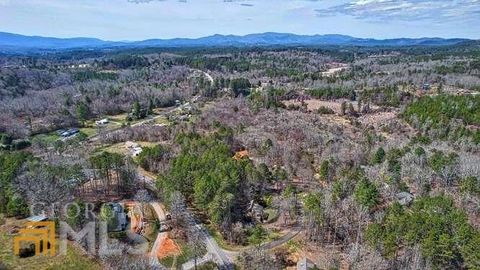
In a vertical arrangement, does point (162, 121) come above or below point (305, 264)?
above

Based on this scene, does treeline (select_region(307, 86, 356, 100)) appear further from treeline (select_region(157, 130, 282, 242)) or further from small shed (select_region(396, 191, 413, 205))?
small shed (select_region(396, 191, 413, 205))

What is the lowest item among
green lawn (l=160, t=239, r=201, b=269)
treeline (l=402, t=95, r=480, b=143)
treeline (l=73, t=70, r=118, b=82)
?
green lawn (l=160, t=239, r=201, b=269)

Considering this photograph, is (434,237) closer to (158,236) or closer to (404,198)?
(404,198)

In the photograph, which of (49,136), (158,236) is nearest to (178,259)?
(158,236)

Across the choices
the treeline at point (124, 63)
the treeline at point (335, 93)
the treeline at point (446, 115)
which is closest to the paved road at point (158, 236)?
the treeline at point (446, 115)

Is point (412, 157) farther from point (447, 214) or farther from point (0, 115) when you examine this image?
point (0, 115)

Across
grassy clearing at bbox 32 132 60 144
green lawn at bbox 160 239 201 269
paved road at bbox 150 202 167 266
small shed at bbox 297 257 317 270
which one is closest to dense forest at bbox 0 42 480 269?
green lawn at bbox 160 239 201 269

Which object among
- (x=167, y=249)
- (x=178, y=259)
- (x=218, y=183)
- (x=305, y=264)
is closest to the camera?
(x=305, y=264)

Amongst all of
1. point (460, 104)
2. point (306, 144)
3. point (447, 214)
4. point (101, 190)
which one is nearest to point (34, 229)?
point (101, 190)

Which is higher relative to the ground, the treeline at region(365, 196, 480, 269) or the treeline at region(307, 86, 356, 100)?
the treeline at region(307, 86, 356, 100)
